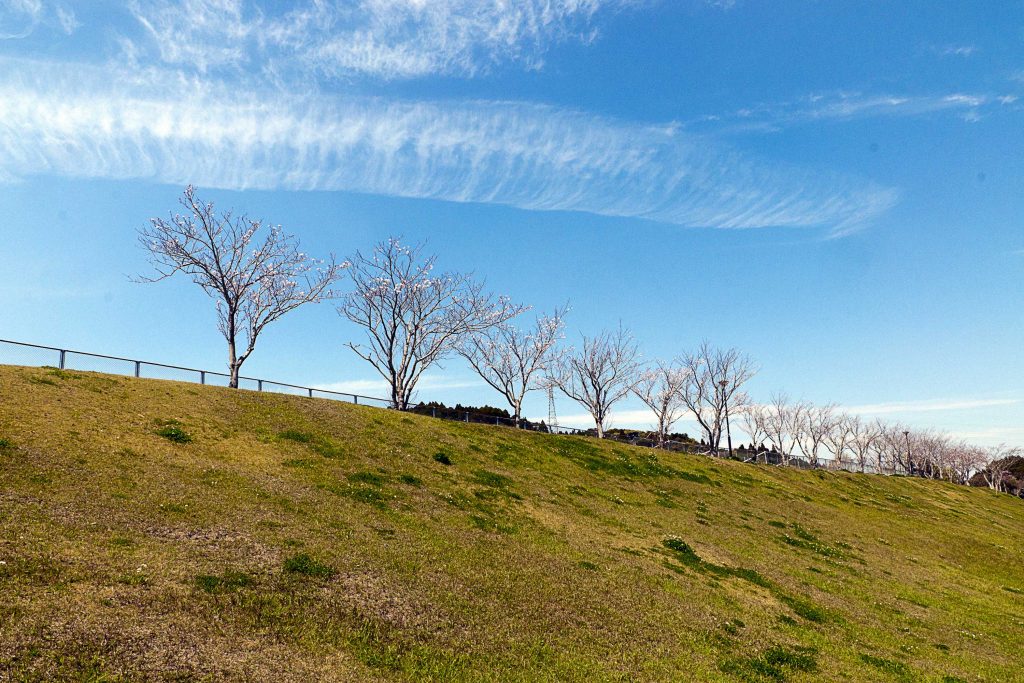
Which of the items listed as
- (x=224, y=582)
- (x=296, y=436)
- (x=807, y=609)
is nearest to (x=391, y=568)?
(x=224, y=582)

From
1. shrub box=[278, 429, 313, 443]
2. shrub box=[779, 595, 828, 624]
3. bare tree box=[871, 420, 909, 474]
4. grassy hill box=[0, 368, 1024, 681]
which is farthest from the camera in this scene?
bare tree box=[871, 420, 909, 474]

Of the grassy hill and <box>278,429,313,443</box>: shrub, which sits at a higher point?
<box>278,429,313,443</box>: shrub

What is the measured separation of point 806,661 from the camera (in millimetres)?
13695

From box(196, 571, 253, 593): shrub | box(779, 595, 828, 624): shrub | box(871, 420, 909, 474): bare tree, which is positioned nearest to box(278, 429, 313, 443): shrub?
box(196, 571, 253, 593): shrub

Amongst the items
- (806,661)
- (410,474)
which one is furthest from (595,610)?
(410,474)

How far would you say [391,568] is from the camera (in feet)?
47.6

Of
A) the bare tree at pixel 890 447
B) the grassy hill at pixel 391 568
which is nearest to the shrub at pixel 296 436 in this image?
the grassy hill at pixel 391 568

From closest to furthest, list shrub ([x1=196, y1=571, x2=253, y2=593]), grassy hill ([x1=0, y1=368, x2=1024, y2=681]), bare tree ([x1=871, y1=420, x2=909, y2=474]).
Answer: grassy hill ([x1=0, y1=368, x2=1024, y2=681])
shrub ([x1=196, y1=571, x2=253, y2=593])
bare tree ([x1=871, y1=420, x2=909, y2=474])

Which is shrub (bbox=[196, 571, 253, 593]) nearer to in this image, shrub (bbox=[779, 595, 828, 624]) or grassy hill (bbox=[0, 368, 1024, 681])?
grassy hill (bbox=[0, 368, 1024, 681])

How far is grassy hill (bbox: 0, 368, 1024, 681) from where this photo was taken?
1030 cm

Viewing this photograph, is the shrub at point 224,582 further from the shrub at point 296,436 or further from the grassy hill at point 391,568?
the shrub at point 296,436

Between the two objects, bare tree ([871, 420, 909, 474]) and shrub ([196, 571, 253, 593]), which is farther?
bare tree ([871, 420, 909, 474])

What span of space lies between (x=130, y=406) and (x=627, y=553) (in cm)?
2265

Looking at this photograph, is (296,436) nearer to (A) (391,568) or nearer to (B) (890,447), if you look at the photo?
(A) (391,568)
